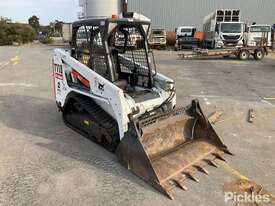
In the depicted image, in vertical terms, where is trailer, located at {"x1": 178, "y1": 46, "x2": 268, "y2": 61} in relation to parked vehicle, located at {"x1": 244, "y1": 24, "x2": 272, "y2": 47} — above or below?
below

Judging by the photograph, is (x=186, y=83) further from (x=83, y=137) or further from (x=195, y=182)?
(x=195, y=182)

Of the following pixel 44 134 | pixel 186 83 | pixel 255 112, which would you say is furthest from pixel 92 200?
pixel 186 83

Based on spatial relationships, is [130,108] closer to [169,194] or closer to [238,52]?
[169,194]

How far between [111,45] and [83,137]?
6.38 ft

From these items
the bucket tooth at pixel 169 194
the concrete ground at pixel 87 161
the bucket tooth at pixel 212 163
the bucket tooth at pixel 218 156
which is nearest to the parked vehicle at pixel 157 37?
the concrete ground at pixel 87 161

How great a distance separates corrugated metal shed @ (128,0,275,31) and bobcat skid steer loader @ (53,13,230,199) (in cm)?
3415

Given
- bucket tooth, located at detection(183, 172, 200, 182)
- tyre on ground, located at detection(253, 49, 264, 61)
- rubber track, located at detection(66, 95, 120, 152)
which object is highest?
tyre on ground, located at detection(253, 49, 264, 61)

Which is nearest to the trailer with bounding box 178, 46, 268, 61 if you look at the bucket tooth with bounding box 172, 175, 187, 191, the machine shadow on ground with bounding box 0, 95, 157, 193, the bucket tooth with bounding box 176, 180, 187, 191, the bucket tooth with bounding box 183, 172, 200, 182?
the machine shadow on ground with bounding box 0, 95, 157, 193

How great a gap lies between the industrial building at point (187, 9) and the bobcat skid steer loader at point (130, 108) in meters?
34.2

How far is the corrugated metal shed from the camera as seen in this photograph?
36.4 meters

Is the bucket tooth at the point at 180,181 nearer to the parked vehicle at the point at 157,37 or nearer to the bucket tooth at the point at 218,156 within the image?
the bucket tooth at the point at 218,156

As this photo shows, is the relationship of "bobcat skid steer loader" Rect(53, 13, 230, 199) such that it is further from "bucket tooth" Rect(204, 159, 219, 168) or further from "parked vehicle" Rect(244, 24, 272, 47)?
"parked vehicle" Rect(244, 24, 272, 47)

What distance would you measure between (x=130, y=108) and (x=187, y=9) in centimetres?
3622

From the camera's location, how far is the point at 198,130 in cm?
532
